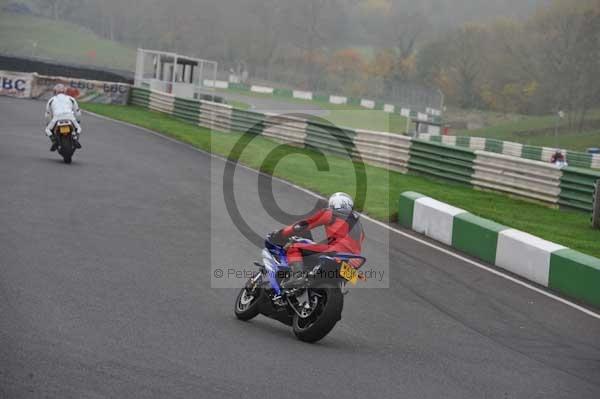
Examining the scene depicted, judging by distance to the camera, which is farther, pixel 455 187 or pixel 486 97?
pixel 486 97

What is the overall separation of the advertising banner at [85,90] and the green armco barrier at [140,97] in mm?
264

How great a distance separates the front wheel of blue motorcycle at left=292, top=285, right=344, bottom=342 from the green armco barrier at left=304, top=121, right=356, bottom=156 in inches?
723

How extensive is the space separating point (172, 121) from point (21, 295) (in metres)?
25.8

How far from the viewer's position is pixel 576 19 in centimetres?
5612

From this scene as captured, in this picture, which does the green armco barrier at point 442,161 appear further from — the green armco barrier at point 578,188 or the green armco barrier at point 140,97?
the green armco barrier at point 140,97

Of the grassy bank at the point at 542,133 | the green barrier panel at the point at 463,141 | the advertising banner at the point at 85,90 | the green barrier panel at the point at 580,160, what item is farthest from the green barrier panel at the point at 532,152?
the advertising banner at the point at 85,90

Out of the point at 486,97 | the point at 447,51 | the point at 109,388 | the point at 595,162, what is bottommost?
the point at 109,388

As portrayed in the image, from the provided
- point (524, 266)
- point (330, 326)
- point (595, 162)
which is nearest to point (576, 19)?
point (595, 162)

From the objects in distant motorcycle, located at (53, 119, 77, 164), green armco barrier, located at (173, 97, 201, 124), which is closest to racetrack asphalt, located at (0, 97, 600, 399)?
distant motorcycle, located at (53, 119, 77, 164)

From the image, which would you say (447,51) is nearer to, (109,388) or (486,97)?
(486,97)

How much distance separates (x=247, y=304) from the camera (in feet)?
27.9

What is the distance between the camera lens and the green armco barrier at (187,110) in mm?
33312

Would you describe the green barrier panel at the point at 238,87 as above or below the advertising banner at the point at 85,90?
above

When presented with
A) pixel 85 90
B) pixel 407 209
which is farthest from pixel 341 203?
pixel 85 90
